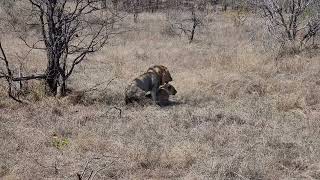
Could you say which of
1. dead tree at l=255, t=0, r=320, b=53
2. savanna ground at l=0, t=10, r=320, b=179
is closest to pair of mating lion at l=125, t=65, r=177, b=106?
savanna ground at l=0, t=10, r=320, b=179

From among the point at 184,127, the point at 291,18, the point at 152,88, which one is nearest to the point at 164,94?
the point at 152,88

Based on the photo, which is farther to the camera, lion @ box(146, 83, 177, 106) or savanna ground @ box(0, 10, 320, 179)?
lion @ box(146, 83, 177, 106)

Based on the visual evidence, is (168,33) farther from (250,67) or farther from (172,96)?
(172,96)

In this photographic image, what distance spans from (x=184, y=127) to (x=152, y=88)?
172cm

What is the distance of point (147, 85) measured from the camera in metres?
8.31

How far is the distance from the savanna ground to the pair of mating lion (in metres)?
0.27

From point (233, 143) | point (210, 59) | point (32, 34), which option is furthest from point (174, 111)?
point (32, 34)

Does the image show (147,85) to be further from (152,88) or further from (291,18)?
(291,18)

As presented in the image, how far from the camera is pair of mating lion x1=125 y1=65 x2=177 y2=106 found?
26.3 feet

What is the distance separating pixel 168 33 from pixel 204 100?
457 inches

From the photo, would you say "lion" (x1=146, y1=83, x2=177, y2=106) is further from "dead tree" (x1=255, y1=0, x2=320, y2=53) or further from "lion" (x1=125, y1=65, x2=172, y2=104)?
"dead tree" (x1=255, y1=0, x2=320, y2=53)

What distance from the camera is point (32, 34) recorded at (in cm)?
1698

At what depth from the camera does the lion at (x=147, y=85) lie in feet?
26.3

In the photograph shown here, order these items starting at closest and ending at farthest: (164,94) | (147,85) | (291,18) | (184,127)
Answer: (184,127) → (147,85) → (164,94) → (291,18)
